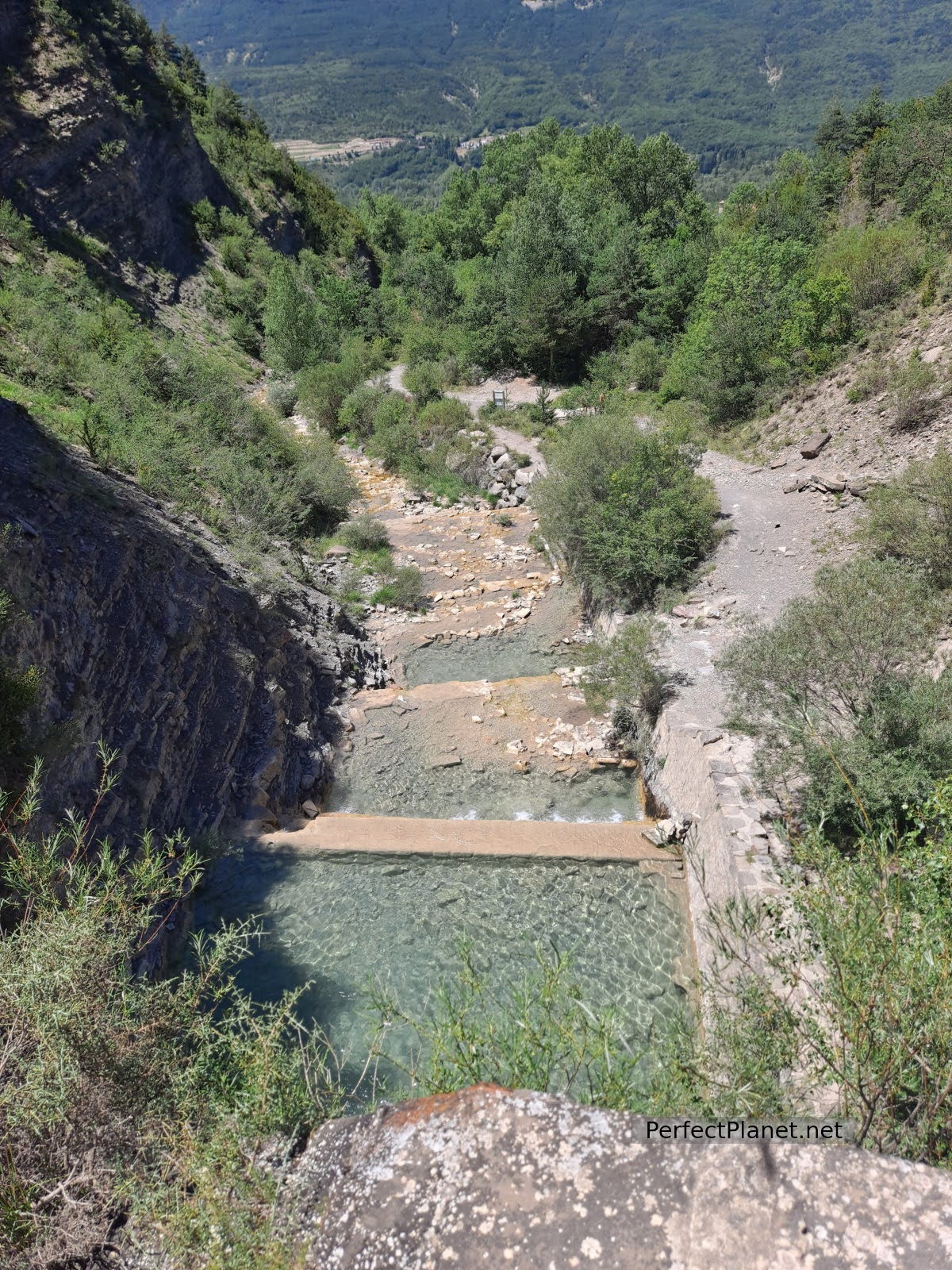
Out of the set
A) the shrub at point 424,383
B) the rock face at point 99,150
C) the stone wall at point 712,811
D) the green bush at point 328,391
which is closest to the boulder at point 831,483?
the stone wall at point 712,811

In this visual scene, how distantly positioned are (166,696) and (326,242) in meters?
40.9

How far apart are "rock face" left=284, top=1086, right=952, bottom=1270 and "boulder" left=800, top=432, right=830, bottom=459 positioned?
14.6m

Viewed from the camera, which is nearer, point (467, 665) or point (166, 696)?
point (166, 696)

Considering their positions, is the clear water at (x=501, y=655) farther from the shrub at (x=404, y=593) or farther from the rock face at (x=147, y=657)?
the rock face at (x=147, y=657)

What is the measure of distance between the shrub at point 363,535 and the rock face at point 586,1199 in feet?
47.4

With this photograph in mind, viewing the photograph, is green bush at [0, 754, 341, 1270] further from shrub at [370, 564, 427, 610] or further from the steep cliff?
the steep cliff

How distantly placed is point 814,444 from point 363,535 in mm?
10559

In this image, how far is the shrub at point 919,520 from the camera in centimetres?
912

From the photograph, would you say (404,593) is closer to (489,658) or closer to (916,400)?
(489,658)

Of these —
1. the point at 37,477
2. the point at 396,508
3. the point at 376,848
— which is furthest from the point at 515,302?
the point at 376,848

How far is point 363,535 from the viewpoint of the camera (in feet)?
53.8

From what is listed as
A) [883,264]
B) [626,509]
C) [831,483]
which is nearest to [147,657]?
[626,509]

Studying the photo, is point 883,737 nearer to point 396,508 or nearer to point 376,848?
point 376,848

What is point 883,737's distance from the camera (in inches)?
247
